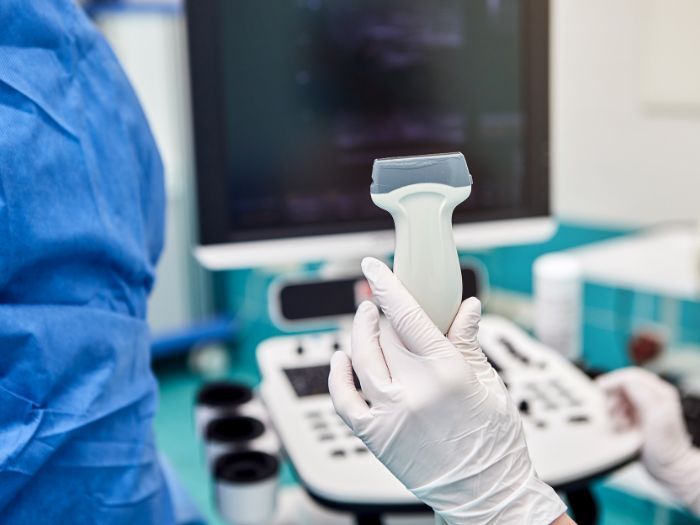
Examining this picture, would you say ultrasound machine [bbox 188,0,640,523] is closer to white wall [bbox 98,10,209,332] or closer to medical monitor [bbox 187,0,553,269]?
medical monitor [bbox 187,0,553,269]

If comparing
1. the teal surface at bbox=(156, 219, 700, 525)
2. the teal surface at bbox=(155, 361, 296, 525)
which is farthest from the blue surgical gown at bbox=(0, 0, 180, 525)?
the teal surface at bbox=(156, 219, 700, 525)

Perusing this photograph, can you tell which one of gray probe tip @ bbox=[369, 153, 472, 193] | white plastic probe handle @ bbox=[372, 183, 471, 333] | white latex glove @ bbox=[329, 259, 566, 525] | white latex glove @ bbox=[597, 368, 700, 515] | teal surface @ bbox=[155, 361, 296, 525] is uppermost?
gray probe tip @ bbox=[369, 153, 472, 193]

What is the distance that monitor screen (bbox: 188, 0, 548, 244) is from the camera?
3.64ft

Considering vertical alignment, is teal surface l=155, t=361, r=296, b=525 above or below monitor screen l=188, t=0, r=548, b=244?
below

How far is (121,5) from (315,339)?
204 cm

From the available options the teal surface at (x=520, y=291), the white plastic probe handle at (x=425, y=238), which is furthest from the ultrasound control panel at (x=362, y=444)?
the teal surface at (x=520, y=291)

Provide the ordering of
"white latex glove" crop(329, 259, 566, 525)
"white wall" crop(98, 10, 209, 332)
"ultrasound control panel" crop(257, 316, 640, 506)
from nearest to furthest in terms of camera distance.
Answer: "white latex glove" crop(329, 259, 566, 525) → "ultrasound control panel" crop(257, 316, 640, 506) → "white wall" crop(98, 10, 209, 332)

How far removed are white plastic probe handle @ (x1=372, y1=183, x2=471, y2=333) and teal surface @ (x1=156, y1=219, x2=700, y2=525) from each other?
1652 mm

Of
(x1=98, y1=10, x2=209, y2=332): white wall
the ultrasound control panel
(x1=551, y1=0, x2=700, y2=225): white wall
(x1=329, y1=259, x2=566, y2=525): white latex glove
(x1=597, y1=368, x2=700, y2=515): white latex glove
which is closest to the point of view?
(x1=329, y1=259, x2=566, y2=525): white latex glove

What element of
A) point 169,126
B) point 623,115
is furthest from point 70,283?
point 169,126

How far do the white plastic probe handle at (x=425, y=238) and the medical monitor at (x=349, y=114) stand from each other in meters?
0.52

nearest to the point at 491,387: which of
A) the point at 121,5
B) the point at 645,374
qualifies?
the point at 645,374

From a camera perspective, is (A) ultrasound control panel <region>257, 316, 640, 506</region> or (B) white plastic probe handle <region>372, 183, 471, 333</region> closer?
(B) white plastic probe handle <region>372, 183, 471, 333</region>

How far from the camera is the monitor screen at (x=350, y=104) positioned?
1108 millimetres
